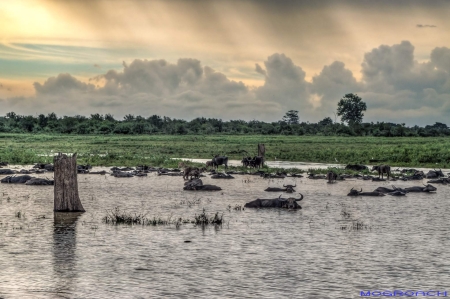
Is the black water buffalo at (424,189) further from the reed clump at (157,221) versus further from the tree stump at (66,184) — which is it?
the tree stump at (66,184)

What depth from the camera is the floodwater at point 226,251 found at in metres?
9.71

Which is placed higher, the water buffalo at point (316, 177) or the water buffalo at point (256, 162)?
the water buffalo at point (256, 162)

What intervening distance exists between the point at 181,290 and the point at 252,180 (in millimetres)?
19283

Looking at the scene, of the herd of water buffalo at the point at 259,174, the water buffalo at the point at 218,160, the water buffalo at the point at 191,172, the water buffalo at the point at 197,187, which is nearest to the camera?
the herd of water buffalo at the point at 259,174

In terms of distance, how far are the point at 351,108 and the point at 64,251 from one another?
120920mm

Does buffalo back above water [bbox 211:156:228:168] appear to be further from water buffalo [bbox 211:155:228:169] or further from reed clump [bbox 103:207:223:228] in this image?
reed clump [bbox 103:207:223:228]

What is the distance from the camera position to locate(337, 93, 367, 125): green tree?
420ft

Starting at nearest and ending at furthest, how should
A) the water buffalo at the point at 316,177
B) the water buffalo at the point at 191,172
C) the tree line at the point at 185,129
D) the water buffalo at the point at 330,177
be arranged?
1. the water buffalo at the point at 191,172
2. the water buffalo at the point at 330,177
3. the water buffalo at the point at 316,177
4. the tree line at the point at 185,129

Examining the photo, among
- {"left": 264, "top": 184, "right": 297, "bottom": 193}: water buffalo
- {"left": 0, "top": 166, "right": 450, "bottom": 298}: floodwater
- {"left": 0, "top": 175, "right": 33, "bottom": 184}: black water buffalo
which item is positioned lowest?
{"left": 0, "top": 166, "right": 450, "bottom": 298}: floodwater

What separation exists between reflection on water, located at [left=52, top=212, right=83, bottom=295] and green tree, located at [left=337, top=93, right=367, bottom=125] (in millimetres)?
116268

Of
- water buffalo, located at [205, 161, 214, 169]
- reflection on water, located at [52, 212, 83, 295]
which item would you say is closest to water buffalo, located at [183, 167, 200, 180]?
water buffalo, located at [205, 161, 214, 169]

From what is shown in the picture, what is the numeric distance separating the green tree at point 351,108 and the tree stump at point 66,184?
115086 mm

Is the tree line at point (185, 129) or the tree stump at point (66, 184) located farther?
the tree line at point (185, 129)

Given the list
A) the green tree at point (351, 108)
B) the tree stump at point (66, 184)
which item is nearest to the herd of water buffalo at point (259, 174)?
the tree stump at point (66, 184)
